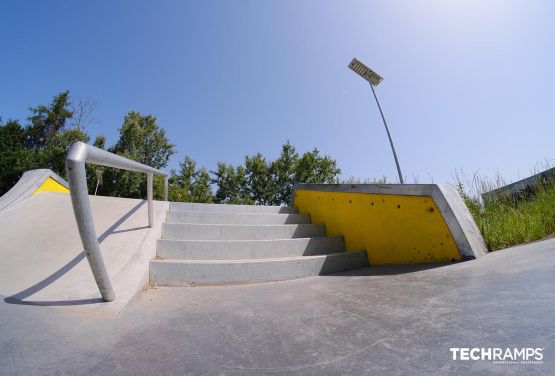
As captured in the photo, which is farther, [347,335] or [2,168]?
[2,168]

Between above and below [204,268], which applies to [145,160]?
above

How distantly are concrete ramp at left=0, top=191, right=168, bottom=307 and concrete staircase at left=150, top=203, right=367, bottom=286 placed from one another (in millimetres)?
196

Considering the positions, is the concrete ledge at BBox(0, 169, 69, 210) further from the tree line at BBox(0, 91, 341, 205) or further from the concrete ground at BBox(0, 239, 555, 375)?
the tree line at BBox(0, 91, 341, 205)

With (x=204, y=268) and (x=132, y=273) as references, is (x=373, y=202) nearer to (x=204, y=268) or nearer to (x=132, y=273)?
(x=204, y=268)

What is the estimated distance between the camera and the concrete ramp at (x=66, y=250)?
6.17 ft

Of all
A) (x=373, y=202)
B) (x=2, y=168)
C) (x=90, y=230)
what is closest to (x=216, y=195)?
(x=2, y=168)

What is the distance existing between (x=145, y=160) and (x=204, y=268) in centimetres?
2608

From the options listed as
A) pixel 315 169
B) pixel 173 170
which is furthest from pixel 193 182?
pixel 315 169

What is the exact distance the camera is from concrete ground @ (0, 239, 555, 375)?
102 cm

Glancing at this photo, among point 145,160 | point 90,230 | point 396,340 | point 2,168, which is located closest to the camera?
point 396,340

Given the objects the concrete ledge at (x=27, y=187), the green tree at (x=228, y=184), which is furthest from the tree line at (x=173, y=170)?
the concrete ledge at (x=27, y=187)

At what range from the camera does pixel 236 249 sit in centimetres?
305

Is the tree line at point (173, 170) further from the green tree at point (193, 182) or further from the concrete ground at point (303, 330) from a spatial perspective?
the concrete ground at point (303, 330)

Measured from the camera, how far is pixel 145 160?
25641mm
